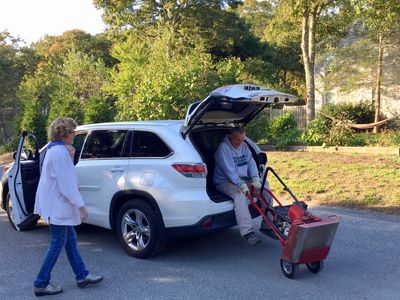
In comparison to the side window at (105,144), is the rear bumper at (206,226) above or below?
below

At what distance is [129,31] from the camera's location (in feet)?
91.4

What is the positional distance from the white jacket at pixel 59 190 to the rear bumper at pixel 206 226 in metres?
1.26

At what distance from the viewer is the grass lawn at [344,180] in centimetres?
907

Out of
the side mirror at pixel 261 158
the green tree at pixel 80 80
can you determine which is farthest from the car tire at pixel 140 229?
the green tree at pixel 80 80

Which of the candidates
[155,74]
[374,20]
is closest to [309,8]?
[374,20]

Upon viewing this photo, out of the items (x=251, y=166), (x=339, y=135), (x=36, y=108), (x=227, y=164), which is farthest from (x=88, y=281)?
(x=36, y=108)

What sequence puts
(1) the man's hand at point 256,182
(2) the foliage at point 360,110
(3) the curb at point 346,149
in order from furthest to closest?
(2) the foliage at point 360,110
(3) the curb at point 346,149
(1) the man's hand at point 256,182

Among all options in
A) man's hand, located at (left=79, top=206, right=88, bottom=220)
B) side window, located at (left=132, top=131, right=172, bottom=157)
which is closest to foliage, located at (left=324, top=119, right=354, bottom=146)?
side window, located at (left=132, top=131, right=172, bottom=157)

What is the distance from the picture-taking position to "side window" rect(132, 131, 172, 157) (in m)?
5.96

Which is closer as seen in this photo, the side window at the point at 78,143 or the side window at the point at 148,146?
the side window at the point at 148,146

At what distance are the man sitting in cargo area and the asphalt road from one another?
514mm

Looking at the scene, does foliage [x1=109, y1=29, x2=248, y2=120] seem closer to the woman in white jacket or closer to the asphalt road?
the asphalt road

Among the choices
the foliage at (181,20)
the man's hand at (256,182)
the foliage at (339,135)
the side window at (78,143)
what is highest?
the foliage at (181,20)

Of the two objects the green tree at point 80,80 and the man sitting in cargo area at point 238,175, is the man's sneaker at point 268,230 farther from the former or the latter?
the green tree at point 80,80
